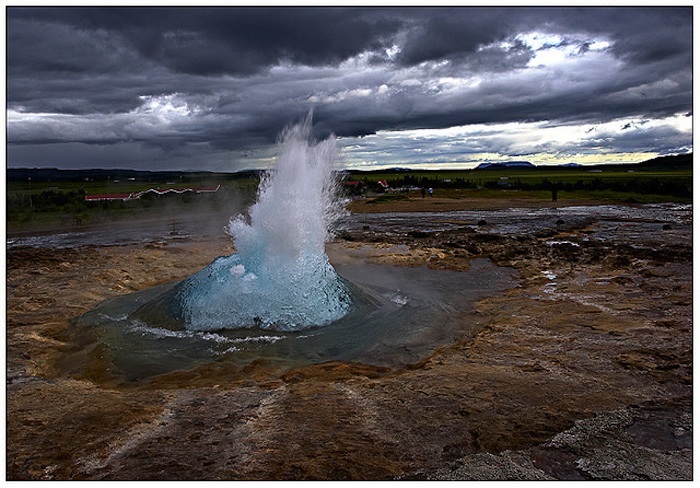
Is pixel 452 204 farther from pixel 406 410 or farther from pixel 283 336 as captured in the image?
pixel 406 410

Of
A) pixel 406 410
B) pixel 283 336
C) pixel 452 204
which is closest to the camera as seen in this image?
pixel 406 410

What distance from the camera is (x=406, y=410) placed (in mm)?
3814

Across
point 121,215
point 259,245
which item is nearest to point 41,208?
point 121,215

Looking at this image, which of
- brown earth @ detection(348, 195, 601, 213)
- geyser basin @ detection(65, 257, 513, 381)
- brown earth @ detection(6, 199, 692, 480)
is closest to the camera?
brown earth @ detection(6, 199, 692, 480)

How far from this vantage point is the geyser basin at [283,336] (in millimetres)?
5324

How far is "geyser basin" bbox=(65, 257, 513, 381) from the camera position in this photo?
17.5 ft

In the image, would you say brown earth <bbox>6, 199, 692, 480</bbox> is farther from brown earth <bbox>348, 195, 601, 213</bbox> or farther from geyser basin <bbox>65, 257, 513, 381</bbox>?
brown earth <bbox>348, 195, 601, 213</bbox>

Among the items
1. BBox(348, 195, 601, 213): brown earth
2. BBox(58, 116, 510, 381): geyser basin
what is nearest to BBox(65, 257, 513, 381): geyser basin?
BBox(58, 116, 510, 381): geyser basin

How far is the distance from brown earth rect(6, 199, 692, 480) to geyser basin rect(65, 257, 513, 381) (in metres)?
0.26

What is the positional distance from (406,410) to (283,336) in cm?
239

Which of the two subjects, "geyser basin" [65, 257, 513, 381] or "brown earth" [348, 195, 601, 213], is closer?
"geyser basin" [65, 257, 513, 381]

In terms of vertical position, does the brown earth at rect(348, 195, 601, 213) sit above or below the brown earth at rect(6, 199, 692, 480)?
above

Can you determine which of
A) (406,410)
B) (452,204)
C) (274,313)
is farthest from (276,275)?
(452,204)

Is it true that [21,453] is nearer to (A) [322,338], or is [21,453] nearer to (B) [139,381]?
(B) [139,381]
